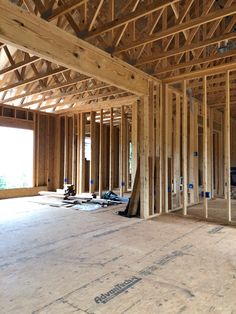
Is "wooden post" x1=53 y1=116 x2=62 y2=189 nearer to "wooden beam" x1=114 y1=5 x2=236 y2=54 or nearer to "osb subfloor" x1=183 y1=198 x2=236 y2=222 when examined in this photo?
"osb subfloor" x1=183 y1=198 x2=236 y2=222

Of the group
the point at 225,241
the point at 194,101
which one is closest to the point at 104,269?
the point at 225,241

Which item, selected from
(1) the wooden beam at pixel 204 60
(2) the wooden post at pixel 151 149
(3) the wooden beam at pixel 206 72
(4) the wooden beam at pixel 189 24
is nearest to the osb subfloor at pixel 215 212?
(2) the wooden post at pixel 151 149

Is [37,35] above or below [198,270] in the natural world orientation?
above

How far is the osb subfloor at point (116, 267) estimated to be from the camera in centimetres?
212

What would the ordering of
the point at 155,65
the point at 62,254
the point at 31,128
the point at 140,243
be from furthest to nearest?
the point at 31,128 < the point at 155,65 < the point at 140,243 < the point at 62,254

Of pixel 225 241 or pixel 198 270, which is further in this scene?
pixel 225 241

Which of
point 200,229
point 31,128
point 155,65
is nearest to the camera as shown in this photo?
point 200,229

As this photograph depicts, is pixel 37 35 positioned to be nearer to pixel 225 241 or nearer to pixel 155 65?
pixel 155 65

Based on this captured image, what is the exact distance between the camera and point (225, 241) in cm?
385

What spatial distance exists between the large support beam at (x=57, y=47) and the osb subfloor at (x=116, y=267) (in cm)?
256

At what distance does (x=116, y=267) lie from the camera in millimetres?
2842

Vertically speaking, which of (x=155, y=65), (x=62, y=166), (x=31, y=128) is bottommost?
(x=62, y=166)

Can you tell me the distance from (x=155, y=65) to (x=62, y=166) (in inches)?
235

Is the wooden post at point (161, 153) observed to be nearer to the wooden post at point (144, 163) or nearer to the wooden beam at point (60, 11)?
the wooden post at point (144, 163)
